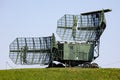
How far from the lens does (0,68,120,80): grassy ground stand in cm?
4228

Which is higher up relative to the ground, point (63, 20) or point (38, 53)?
point (63, 20)

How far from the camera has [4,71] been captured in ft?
154

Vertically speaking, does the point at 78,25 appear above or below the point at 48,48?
above

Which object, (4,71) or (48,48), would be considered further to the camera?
(48,48)

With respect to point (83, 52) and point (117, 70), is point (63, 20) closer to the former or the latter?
point (83, 52)

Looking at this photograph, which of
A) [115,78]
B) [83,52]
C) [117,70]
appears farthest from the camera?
[83,52]

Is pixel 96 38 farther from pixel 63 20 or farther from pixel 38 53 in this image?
pixel 38 53

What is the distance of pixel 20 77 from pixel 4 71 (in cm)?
456

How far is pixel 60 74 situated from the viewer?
144 feet

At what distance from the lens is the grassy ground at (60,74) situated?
139 ft

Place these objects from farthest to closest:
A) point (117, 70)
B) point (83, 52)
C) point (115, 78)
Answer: point (83, 52), point (117, 70), point (115, 78)

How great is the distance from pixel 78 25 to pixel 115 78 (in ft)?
59.3

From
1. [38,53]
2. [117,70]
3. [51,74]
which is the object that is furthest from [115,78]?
[38,53]

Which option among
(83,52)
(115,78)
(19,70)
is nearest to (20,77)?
(19,70)
